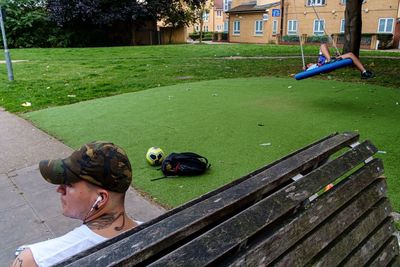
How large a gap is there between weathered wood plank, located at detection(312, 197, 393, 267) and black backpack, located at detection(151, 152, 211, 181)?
2355mm

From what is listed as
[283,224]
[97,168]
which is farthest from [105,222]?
[283,224]

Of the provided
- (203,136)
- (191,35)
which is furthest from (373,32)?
(203,136)

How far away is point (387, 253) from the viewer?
218 cm

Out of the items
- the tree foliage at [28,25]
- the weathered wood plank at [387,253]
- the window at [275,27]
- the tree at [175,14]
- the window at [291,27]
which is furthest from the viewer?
the window at [275,27]

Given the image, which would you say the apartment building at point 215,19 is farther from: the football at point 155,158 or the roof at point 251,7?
the football at point 155,158

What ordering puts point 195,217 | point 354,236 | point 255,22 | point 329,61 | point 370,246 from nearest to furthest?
point 195,217 → point 354,236 → point 370,246 → point 329,61 → point 255,22

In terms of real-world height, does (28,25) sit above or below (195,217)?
above

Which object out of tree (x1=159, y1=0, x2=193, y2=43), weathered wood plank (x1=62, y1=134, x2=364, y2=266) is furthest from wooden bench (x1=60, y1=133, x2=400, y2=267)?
tree (x1=159, y1=0, x2=193, y2=43)

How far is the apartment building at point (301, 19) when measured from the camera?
33.5 metres

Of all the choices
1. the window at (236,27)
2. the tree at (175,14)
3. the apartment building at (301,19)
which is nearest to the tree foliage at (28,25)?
the tree at (175,14)

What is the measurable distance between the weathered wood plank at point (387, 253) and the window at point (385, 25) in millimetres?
36251

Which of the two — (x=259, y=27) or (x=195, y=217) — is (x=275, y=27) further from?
(x=195, y=217)

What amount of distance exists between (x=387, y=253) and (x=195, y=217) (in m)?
1.40

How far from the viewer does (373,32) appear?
34969 millimetres
